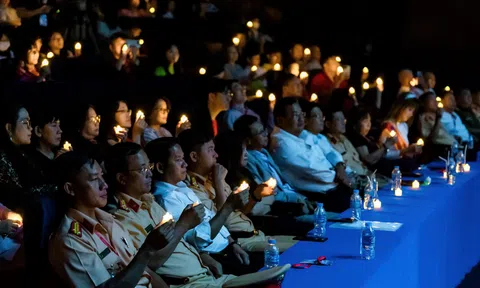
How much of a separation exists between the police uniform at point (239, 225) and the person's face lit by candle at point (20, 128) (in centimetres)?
128

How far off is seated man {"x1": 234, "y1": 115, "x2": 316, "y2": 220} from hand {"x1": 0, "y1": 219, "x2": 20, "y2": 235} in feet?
6.34

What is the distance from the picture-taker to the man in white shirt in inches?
358

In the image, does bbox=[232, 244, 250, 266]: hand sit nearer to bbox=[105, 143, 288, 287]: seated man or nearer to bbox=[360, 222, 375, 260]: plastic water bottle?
bbox=[105, 143, 288, 287]: seated man

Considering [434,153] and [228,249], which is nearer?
[228,249]

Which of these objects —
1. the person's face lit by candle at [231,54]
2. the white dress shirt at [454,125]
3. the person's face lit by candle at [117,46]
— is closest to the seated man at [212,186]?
the white dress shirt at [454,125]

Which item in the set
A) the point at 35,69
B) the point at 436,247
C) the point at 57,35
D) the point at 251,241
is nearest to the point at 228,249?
the point at 251,241

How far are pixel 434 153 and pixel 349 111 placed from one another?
135 cm

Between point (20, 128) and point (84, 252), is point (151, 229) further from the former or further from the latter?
point (20, 128)

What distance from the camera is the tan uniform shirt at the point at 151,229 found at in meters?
4.01

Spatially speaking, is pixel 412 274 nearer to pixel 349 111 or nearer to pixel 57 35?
pixel 349 111

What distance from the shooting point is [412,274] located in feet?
15.3

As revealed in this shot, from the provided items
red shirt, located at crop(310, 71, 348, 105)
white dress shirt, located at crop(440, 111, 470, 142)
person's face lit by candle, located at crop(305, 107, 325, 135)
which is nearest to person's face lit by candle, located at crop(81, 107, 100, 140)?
person's face lit by candle, located at crop(305, 107, 325, 135)

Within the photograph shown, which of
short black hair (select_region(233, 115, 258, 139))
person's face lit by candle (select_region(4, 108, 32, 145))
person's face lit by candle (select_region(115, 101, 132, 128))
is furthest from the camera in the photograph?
person's face lit by candle (select_region(115, 101, 132, 128))

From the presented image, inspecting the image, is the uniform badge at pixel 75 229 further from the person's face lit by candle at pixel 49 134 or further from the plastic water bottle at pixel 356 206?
the person's face lit by candle at pixel 49 134
